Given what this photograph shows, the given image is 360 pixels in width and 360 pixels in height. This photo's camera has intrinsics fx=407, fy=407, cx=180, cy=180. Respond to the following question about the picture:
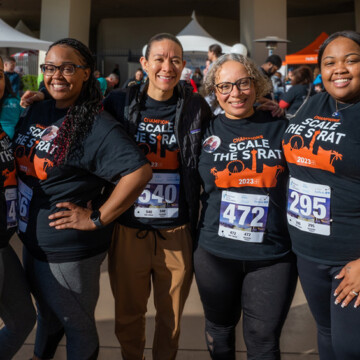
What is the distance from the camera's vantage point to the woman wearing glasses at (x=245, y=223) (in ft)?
6.25

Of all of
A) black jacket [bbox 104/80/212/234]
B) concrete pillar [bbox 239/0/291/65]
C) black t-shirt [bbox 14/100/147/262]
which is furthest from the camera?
concrete pillar [bbox 239/0/291/65]

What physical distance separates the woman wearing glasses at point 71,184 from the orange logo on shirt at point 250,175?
1.32 feet

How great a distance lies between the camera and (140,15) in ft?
66.9

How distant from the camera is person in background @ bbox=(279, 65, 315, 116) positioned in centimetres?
580

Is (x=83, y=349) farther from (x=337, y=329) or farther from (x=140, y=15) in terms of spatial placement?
(x=140, y=15)

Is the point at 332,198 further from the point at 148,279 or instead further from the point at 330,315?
the point at 148,279

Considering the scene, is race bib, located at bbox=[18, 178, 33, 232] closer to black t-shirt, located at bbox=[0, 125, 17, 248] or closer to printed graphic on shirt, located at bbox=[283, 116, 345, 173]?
black t-shirt, located at bbox=[0, 125, 17, 248]

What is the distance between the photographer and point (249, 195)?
1.90 m

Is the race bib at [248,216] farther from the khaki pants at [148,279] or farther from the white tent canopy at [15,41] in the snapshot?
the white tent canopy at [15,41]

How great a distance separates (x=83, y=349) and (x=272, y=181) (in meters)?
1.17

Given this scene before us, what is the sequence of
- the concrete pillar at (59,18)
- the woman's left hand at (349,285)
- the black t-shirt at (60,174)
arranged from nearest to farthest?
the woman's left hand at (349,285) → the black t-shirt at (60,174) → the concrete pillar at (59,18)

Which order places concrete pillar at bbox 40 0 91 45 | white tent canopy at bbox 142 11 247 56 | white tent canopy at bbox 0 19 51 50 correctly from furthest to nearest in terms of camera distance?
concrete pillar at bbox 40 0 91 45 < white tent canopy at bbox 142 11 247 56 < white tent canopy at bbox 0 19 51 50

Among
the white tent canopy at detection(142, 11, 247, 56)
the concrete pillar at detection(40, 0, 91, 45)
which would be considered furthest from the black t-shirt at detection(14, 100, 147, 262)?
the concrete pillar at detection(40, 0, 91, 45)

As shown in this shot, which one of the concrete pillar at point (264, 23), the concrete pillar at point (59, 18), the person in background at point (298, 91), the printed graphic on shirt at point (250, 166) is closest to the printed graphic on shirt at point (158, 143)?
the printed graphic on shirt at point (250, 166)
